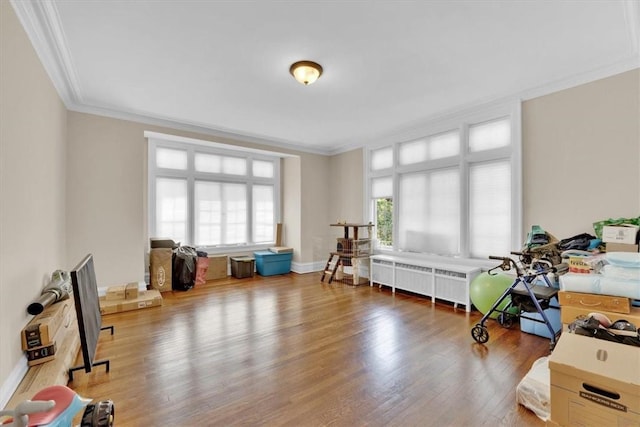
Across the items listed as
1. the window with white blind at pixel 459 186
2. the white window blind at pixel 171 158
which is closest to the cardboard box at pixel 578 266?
the window with white blind at pixel 459 186

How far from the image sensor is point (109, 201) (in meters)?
4.48

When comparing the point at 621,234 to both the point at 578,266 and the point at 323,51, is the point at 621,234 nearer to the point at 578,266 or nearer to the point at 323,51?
the point at 578,266

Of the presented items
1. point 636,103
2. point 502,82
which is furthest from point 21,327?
point 636,103

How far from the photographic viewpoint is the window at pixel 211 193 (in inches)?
220

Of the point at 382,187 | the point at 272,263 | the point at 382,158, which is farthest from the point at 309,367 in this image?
the point at 382,158

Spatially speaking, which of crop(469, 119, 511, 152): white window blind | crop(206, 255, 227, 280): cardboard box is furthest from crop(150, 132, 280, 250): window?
crop(469, 119, 511, 152): white window blind

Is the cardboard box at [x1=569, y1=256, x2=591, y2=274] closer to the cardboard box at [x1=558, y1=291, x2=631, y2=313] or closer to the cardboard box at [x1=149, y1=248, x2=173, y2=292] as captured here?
the cardboard box at [x1=558, y1=291, x2=631, y2=313]

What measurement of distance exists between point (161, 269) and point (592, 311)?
222 inches

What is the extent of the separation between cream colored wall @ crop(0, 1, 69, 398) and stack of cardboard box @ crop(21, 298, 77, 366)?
2.5 inches

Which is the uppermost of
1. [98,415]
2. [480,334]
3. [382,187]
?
[382,187]

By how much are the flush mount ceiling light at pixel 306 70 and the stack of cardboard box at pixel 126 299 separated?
363cm

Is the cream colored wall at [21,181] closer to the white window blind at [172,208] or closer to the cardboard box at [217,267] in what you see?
the white window blind at [172,208]

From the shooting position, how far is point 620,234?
2.75 metres

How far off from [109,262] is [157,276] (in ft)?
2.49
